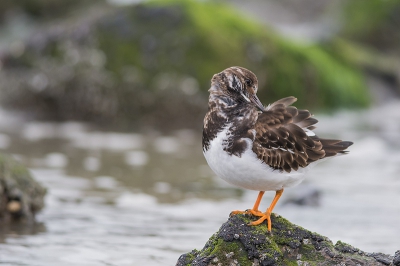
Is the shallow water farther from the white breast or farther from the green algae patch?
the green algae patch

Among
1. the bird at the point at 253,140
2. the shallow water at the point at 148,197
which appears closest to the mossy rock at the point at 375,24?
the shallow water at the point at 148,197

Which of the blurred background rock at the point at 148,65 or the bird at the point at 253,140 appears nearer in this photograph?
the bird at the point at 253,140

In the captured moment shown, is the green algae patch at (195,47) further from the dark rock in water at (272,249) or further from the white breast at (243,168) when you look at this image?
the dark rock in water at (272,249)

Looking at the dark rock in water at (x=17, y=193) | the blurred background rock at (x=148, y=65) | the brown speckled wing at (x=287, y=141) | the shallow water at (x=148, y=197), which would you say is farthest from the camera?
the blurred background rock at (x=148, y=65)

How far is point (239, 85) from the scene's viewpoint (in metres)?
5.53

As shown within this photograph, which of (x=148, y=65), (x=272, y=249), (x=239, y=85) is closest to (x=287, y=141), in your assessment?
(x=239, y=85)

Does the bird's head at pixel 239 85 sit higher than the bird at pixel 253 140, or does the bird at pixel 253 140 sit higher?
the bird's head at pixel 239 85

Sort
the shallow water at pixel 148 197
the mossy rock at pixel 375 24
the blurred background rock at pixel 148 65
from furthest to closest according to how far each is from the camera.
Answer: the mossy rock at pixel 375 24
the blurred background rock at pixel 148 65
the shallow water at pixel 148 197

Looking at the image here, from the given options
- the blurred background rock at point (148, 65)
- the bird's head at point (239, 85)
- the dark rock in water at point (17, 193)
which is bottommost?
the dark rock in water at point (17, 193)

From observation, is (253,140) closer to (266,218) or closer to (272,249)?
(266,218)

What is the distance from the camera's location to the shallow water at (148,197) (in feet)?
23.3

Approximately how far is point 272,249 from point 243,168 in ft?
2.31

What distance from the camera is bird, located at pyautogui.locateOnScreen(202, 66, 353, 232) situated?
17.1 feet

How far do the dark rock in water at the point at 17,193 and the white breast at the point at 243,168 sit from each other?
3500 mm
